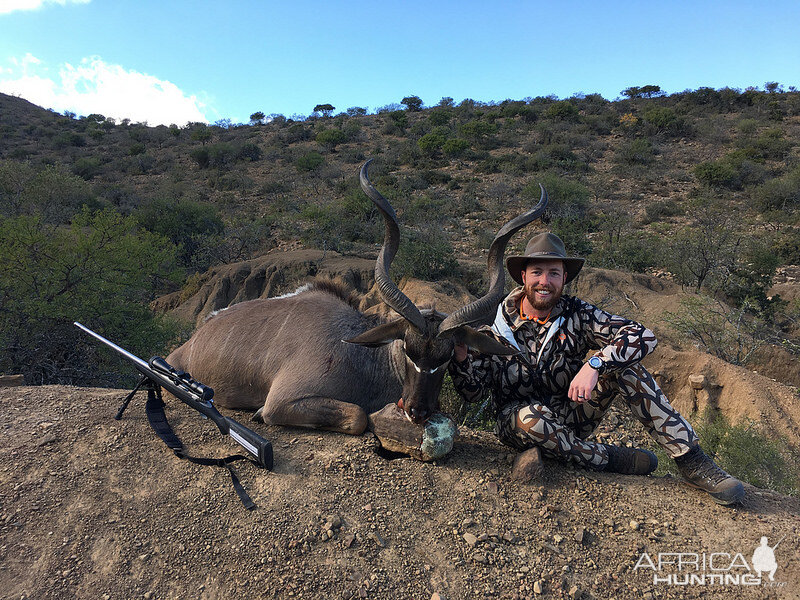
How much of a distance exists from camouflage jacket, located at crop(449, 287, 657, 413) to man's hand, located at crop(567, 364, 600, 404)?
0.81 feet

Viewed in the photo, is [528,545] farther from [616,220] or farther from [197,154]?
[197,154]

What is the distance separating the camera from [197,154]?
124 ft

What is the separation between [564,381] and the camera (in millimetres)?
4324

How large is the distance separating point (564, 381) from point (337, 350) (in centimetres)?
238

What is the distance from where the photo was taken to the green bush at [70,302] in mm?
7289

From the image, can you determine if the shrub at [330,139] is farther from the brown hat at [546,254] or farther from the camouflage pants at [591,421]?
the camouflage pants at [591,421]

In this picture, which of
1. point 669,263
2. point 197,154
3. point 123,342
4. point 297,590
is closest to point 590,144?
point 669,263

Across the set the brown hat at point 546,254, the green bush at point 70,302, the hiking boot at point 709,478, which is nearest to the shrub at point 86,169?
the green bush at point 70,302

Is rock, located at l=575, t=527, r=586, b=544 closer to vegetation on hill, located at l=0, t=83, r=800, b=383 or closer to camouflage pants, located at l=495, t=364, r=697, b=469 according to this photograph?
camouflage pants, located at l=495, t=364, r=697, b=469

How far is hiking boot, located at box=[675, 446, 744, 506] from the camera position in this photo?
12.1ft

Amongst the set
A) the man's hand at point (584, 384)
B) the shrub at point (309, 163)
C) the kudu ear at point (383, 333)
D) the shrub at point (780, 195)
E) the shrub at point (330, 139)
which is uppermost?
the shrub at point (330, 139)

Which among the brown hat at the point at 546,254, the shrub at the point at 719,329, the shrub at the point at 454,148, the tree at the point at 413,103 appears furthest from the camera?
the tree at the point at 413,103

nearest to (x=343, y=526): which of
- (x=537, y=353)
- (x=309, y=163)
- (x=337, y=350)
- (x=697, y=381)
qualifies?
(x=337, y=350)

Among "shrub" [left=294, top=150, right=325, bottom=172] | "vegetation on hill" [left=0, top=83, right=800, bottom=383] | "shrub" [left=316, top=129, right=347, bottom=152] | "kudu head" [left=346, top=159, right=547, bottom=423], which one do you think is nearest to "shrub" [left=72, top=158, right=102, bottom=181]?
"vegetation on hill" [left=0, top=83, right=800, bottom=383]
